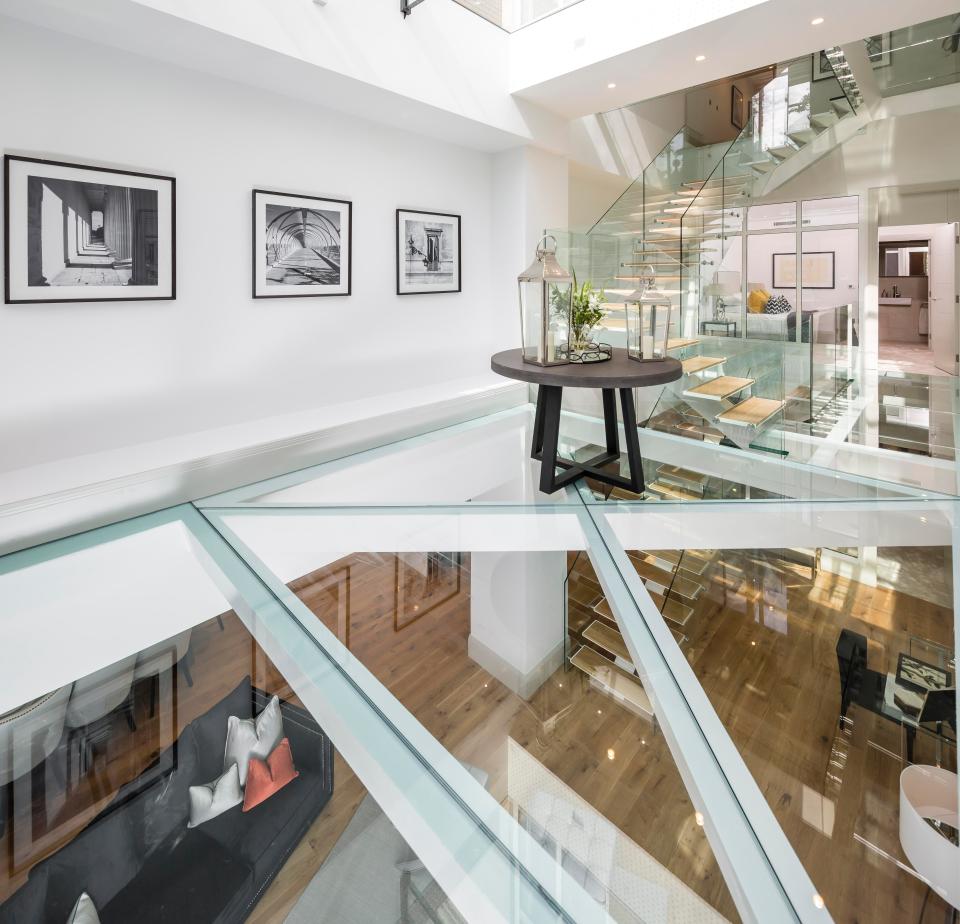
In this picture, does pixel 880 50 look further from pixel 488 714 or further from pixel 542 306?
pixel 488 714

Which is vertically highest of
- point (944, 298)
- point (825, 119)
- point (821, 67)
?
point (821, 67)

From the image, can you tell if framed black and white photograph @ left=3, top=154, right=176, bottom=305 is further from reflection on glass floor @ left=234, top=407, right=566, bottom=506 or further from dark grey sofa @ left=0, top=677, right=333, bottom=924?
dark grey sofa @ left=0, top=677, right=333, bottom=924

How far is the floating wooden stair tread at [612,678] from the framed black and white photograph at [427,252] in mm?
3443

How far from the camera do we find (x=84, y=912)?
1.11 m

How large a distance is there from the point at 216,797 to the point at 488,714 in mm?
644

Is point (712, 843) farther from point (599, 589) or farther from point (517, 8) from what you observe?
point (517, 8)

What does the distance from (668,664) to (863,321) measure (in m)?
7.85

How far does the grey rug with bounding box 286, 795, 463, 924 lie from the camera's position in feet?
2.15

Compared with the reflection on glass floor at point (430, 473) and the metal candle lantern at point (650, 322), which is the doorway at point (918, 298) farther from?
the reflection on glass floor at point (430, 473)

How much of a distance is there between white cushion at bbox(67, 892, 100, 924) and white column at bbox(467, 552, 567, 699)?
2.86 feet

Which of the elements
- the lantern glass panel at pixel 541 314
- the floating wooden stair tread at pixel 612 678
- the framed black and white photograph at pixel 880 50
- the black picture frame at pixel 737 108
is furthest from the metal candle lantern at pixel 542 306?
the black picture frame at pixel 737 108

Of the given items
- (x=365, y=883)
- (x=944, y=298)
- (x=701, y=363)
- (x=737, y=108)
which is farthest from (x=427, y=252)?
(x=737, y=108)

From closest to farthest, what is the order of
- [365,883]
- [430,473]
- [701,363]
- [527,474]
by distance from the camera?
[365,883]
[527,474]
[430,473]
[701,363]

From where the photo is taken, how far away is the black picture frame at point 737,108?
924 centimetres
